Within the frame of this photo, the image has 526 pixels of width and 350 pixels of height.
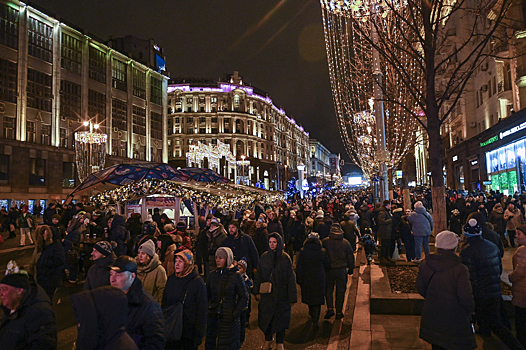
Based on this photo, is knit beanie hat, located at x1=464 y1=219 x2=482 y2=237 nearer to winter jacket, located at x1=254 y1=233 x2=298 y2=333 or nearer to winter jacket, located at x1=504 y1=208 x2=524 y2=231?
winter jacket, located at x1=254 y1=233 x2=298 y2=333

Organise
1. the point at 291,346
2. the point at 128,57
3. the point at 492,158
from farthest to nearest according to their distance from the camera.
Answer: the point at 128,57 → the point at 492,158 → the point at 291,346

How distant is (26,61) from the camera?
3450 cm

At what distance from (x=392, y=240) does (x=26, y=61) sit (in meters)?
35.8

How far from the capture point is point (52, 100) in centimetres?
3759

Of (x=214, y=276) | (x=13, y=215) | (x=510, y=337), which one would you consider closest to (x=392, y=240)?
(x=510, y=337)

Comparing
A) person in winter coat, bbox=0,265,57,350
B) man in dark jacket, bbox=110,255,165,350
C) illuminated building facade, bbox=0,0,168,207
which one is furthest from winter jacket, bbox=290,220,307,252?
illuminated building facade, bbox=0,0,168,207

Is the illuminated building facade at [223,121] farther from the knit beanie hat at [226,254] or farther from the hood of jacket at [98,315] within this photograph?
the hood of jacket at [98,315]

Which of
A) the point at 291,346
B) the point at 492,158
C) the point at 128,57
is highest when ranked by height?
the point at 128,57

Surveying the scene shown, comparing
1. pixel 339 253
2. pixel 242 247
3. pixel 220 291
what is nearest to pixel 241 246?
pixel 242 247

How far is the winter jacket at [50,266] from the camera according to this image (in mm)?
6484

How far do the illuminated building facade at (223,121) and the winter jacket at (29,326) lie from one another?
75.8m

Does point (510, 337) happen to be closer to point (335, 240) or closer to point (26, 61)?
point (335, 240)

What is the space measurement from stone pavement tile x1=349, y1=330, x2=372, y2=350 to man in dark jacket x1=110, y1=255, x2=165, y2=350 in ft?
10.5

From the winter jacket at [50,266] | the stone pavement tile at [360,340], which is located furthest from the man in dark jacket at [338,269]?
the winter jacket at [50,266]
